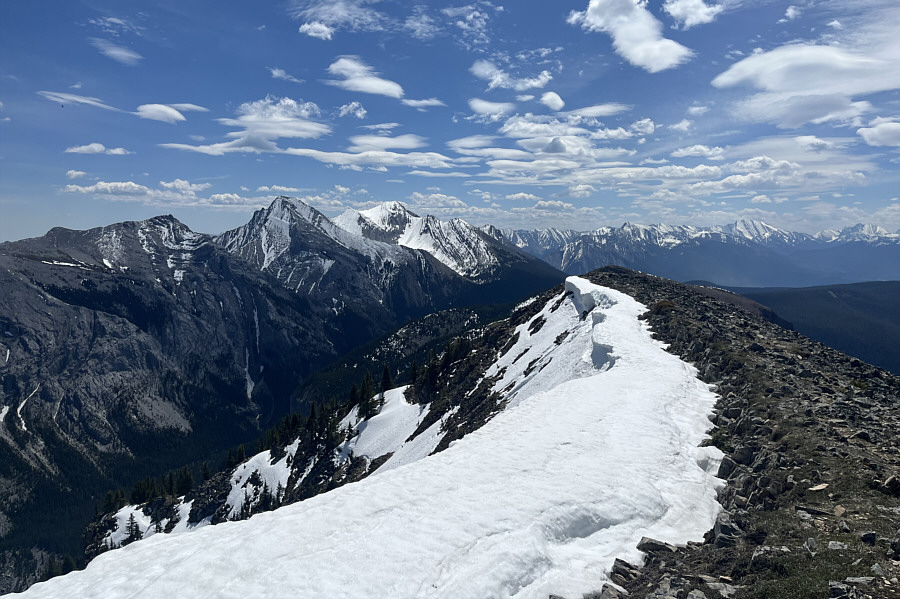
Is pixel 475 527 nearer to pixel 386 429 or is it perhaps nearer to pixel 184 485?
pixel 386 429

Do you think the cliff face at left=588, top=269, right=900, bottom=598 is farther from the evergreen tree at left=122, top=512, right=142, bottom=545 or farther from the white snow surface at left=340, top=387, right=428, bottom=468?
the evergreen tree at left=122, top=512, right=142, bottom=545

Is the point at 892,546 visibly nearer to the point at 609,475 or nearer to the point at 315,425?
the point at 609,475

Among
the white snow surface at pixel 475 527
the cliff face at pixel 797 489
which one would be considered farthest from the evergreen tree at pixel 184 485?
the cliff face at pixel 797 489

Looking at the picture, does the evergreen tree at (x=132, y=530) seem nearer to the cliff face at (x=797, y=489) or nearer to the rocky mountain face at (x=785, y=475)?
the rocky mountain face at (x=785, y=475)

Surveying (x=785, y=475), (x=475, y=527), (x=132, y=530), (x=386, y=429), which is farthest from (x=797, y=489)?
(x=132, y=530)

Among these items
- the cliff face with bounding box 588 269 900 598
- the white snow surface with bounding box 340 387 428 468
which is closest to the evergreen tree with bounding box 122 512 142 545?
the white snow surface with bounding box 340 387 428 468

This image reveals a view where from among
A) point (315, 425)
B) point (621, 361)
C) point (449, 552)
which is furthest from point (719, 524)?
point (315, 425)

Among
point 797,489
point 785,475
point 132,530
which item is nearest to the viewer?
point 797,489
